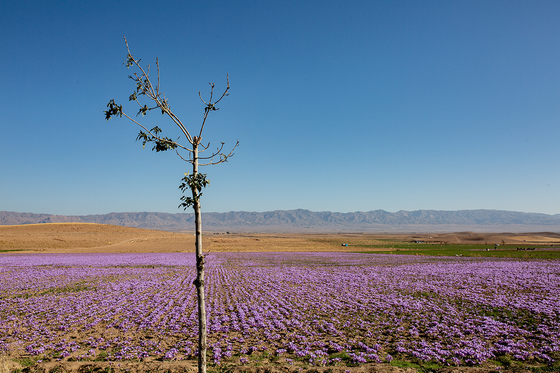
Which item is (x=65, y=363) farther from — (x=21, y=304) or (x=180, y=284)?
(x=180, y=284)

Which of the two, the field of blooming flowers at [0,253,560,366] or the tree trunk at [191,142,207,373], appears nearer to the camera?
the tree trunk at [191,142,207,373]

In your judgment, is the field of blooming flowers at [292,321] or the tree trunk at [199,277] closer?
the tree trunk at [199,277]

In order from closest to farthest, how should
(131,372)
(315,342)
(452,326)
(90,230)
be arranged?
(131,372) < (315,342) < (452,326) < (90,230)

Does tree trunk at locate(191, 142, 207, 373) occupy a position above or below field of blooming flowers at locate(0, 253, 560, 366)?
above

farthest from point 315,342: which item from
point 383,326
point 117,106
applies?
point 117,106

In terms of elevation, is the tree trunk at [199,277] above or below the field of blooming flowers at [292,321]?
above

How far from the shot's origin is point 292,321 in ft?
42.3

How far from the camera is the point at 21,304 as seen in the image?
16.0 m

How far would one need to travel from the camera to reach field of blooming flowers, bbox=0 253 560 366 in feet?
30.5

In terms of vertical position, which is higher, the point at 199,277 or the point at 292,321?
the point at 199,277

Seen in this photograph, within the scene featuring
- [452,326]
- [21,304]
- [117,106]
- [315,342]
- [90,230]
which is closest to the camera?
[117,106]

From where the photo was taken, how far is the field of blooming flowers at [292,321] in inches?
366

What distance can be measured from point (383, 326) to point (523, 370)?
5.04 m

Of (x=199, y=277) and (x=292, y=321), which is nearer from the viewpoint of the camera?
(x=199, y=277)
